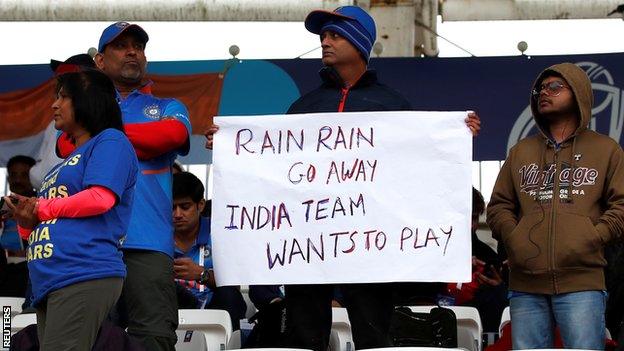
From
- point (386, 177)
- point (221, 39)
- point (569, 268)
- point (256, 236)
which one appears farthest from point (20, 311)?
point (221, 39)

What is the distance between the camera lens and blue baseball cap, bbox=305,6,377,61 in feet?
18.5

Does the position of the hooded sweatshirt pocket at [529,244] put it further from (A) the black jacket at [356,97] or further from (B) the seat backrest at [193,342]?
(B) the seat backrest at [193,342]

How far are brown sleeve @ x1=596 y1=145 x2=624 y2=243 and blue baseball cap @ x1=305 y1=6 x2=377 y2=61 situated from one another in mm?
1107

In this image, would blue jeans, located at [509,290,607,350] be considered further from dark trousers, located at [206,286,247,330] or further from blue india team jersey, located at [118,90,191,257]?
dark trousers, located at [206,286,247,330]

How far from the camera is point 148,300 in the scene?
17.6 feet

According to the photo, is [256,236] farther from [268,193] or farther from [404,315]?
[404,315]

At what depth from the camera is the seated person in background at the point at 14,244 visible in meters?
8.36

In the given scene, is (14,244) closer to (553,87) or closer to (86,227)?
(86,227)

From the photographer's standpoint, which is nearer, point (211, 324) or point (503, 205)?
point (503, 205)

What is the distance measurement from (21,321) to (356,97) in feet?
6.35

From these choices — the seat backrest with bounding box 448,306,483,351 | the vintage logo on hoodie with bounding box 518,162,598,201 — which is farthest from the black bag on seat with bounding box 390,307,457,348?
the vintage logo on hoodie with bounding box 518,162,598,201

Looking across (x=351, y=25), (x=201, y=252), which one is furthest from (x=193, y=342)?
(x=351, y=25)

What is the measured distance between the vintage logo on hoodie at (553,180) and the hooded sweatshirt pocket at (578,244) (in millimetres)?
131

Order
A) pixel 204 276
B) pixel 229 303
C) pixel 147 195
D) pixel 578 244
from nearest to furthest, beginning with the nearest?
pixel 578 244
pixel 147 195
pixel 204 276
pixel 229 303
